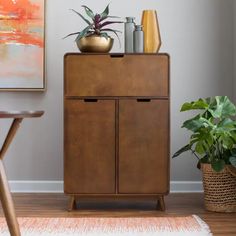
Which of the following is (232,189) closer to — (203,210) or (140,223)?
(203,210)

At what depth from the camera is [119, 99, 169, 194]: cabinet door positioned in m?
3.07

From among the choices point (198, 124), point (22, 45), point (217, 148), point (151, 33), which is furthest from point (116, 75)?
point (22, 45)

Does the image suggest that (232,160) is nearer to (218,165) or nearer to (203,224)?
(218,165)

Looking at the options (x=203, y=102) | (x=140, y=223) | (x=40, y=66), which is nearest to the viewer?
(x=140, y=223)

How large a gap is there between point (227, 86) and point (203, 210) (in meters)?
1.04

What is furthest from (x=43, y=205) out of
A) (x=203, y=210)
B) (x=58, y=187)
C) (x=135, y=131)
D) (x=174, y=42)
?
(x=174, y=42)

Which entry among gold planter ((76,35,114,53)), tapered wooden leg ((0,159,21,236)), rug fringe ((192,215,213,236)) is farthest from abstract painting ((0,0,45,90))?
tapered wooden leg ((0,159,21,236))

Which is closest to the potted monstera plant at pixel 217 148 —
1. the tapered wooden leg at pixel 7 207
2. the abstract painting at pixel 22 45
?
the abstract painting at pixel 22 45

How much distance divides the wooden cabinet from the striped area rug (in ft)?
1.05

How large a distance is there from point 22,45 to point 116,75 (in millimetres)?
890

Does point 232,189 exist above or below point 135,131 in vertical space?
below

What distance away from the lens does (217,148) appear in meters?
3.07

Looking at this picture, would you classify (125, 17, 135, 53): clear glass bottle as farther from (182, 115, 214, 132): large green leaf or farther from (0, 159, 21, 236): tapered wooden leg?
(0, 159, 21, 236): tapered wooden leg

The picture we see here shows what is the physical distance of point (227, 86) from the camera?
3.71 m
